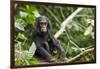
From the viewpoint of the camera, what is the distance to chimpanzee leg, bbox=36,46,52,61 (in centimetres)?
196

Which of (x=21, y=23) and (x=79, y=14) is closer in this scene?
(x=21, y=23)

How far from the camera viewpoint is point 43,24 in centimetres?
198

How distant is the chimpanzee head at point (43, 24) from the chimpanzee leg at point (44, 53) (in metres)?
0.19

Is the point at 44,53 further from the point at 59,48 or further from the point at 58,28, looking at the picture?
the point at 58,28

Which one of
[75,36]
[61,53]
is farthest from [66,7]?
[61,53]

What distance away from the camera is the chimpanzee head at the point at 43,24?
6.42 ft

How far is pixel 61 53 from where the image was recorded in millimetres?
2041

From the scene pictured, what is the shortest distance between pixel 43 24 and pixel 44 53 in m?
0.29

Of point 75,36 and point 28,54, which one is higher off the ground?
point 75,36

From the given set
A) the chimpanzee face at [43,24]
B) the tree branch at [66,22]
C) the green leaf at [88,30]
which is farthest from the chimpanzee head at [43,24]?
the green leaf at [88,30]

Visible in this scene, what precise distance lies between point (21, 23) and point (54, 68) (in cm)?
58

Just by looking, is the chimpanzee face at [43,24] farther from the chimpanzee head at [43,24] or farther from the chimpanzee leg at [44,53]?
the chimpanzee leg at [44,53]
